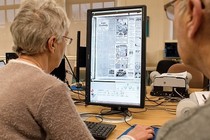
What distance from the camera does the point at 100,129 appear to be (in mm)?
1340

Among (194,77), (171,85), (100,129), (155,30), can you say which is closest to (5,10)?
(155,30)

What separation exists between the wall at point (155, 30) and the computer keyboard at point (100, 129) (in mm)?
3562

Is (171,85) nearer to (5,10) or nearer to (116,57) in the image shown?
(116,57)

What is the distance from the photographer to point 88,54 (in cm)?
161

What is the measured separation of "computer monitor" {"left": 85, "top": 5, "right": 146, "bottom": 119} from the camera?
1515 mm

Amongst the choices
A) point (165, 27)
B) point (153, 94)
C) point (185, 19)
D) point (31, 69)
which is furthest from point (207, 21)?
point (165, 27)

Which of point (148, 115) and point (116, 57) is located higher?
point (116, 57)

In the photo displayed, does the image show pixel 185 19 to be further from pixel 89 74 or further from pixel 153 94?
pixel 153 94

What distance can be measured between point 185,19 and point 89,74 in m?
1.06

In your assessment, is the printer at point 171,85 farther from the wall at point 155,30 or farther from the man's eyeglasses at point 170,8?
the wall at point 155,30

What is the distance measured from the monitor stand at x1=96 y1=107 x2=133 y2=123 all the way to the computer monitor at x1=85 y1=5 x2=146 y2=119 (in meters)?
0.02

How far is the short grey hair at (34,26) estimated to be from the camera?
112 cm

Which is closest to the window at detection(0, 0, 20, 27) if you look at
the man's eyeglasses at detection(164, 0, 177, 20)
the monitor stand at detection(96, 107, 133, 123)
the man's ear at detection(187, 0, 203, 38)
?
the monitor stand at detection(96, 107, 133, 123)

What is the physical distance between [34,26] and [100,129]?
1.95ft
